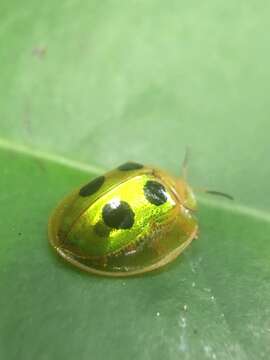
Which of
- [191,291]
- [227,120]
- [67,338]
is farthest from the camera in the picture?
[227,120]

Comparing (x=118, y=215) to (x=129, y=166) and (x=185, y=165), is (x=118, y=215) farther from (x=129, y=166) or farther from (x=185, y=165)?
(x=185, y=165)

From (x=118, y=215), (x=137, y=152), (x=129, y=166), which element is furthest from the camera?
(x=137, y=152)

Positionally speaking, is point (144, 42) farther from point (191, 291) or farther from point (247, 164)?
point (191, 291)

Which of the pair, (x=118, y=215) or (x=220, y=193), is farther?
(x=220, y=193)

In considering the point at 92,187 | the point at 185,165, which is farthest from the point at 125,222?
the point at 185,165

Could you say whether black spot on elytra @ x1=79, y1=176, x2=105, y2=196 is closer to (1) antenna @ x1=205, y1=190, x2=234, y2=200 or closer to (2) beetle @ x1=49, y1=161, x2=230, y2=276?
(2) beetle @ x1=49, y1=161, x2=230, y2=276

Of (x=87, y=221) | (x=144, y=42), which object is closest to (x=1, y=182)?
(x=87, y=221)

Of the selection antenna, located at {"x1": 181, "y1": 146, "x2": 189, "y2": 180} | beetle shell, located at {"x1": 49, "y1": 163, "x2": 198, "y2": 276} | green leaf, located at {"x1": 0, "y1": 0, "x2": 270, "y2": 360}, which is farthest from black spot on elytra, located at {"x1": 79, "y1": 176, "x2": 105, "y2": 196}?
antenna, located at {"x1": 181, "y1": 146, "x2": 189, "y2": 180}
